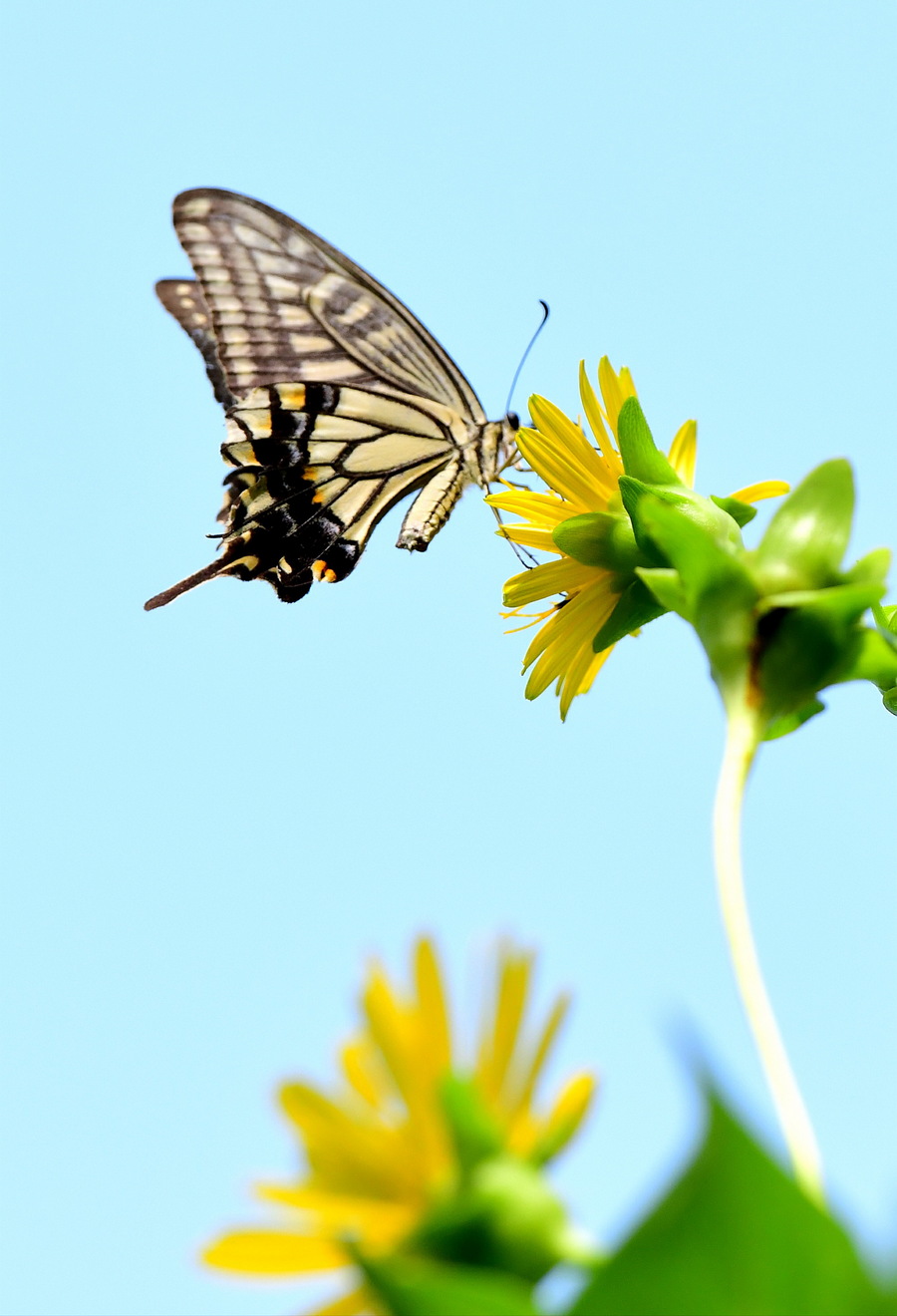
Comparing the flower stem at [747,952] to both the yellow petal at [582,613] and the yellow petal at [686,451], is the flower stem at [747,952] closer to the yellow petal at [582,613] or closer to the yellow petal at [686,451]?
the yellow petal at [582,613]

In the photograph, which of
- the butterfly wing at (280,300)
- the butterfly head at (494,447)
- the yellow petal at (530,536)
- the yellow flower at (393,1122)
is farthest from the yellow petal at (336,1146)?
the butterfly wing at (280,300)

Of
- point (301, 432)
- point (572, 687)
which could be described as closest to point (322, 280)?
point (301, 432)

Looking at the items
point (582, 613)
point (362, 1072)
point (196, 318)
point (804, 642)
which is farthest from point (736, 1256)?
point (196, 318)

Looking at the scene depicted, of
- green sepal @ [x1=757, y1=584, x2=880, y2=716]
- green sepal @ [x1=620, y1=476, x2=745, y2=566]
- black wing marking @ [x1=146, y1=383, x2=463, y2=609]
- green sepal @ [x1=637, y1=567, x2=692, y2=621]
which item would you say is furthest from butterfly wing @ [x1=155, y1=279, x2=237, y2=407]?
green sepal @ [x1=757, y1=584, x2=880, y2=716]

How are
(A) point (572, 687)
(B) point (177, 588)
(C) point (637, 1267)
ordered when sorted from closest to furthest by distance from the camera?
(C) point (637, 1267) → (A) point (572, 687) → (B) point (177, 588)

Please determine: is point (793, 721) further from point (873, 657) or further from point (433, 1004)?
point (433, 1004)

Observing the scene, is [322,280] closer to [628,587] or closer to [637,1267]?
[628,587]
